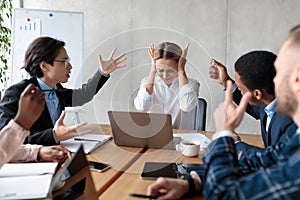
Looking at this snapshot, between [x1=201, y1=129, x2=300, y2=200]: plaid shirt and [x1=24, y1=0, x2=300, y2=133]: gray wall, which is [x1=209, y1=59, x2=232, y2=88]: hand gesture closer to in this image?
[x1=24, y1=0, x2=300, y2=133]: gray wall

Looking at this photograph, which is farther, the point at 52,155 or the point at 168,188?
the point at 52,155

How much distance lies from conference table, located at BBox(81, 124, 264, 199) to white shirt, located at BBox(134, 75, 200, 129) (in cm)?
21

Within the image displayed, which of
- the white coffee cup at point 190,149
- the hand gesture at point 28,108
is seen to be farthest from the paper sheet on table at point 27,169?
the white coffee cup at point 190,149

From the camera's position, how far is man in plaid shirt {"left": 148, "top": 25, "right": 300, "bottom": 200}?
0.91m

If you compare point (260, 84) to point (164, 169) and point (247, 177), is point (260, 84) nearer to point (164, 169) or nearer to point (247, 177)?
point (164, 169)

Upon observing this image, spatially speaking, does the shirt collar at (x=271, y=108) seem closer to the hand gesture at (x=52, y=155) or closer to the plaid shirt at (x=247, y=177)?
the plaid shirt at (x=247, y=177)

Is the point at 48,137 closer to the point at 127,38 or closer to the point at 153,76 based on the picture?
the point at 153,76

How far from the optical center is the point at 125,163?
1.71 meters

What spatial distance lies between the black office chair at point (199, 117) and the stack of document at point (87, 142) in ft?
2.01

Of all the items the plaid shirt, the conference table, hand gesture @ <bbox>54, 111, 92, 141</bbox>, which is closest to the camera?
the plaid shirt

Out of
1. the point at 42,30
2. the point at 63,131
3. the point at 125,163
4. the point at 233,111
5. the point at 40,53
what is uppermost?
the point at 42,30

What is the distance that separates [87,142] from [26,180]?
0.66 meters

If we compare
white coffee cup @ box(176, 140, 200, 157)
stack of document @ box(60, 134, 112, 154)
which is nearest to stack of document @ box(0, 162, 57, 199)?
stack of document @ box(60, 134, 112, 154)

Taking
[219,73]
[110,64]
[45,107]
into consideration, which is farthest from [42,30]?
[219,73]
